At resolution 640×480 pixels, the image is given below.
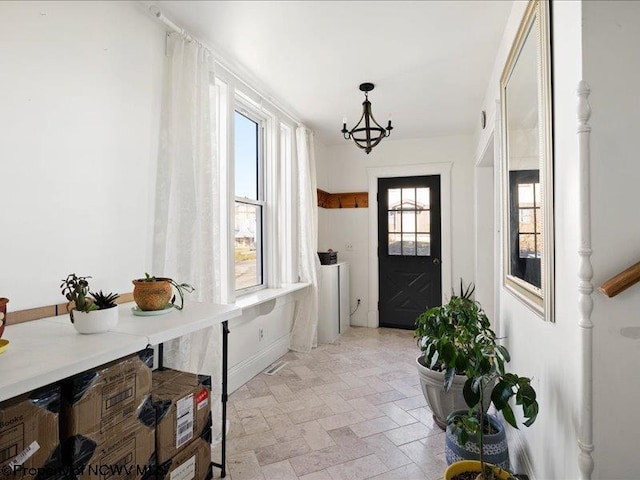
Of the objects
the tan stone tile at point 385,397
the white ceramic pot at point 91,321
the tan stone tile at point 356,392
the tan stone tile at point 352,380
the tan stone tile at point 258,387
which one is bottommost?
the tan stone tile at point 385,397

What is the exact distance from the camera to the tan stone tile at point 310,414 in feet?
7.70

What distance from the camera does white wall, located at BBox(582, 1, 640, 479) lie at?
101 cm

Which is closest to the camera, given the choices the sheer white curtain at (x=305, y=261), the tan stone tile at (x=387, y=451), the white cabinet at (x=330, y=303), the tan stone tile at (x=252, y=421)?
the tan stone tile at (x=387, y=451)

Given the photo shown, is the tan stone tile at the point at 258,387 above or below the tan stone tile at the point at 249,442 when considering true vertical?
above

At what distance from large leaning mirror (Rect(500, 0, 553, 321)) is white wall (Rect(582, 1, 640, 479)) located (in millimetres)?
256

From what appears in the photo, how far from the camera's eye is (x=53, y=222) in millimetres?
1519

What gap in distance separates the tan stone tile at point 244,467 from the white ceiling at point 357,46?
2596mm

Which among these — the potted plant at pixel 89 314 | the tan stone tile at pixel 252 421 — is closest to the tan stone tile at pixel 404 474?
the tan stone tile at pixel 252 421

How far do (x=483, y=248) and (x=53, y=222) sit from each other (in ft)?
12.6

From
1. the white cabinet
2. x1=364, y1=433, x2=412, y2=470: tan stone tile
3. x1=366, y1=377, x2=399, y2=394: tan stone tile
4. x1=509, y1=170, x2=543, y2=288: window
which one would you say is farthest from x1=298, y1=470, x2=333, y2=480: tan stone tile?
the white cabinet

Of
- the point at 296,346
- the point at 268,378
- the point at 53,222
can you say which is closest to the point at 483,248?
the point at 296,346

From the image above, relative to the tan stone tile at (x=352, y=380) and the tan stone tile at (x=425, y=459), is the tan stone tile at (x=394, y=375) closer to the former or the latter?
the tan stone tile at (x=352, y=380)

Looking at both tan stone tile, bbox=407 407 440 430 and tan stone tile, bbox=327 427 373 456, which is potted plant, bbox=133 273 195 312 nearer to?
tan stone tile, bbox=327 427 373 456

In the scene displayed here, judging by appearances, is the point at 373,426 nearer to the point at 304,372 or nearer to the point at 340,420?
the point at 340,420
